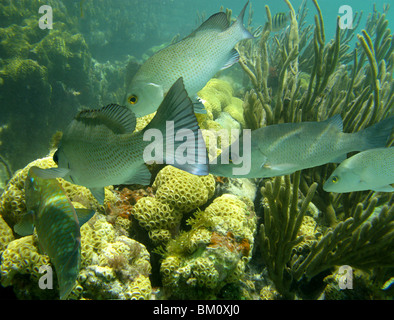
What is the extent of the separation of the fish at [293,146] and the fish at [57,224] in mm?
1111

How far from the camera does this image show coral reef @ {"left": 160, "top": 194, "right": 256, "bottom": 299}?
227cm

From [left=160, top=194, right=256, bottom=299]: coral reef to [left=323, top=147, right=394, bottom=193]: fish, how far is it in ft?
3.67

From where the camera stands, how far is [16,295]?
2127mm

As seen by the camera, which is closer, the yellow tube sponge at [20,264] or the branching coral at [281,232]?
the yellow tube sponge at [20,264]

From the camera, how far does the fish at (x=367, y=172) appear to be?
208cm

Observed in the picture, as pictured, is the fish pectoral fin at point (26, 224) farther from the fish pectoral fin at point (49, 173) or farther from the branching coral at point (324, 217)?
the branching coral at point (324, 217)

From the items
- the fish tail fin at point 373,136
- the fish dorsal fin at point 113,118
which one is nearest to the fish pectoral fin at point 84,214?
the fish dorsal fin at point 113,118

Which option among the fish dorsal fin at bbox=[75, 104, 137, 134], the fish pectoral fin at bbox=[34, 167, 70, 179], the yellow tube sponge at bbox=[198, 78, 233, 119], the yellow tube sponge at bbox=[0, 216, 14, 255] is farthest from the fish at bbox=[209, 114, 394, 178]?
the yellow tube sponge at bbox=[198, 78, 233, 119]

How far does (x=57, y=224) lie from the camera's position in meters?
1.57

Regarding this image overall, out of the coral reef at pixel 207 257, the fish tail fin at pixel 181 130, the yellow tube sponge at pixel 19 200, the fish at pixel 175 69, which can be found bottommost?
the coral reef at pixel 207 257

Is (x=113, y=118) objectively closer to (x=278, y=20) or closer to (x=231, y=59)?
(x=231, y=59)

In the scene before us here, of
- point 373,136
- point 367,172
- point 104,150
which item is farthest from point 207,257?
point 373,136

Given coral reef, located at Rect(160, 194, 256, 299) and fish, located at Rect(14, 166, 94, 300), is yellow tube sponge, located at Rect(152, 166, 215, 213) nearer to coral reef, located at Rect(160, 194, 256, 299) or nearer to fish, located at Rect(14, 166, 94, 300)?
coral reef, located at Rect(160, 194, 256, 299)

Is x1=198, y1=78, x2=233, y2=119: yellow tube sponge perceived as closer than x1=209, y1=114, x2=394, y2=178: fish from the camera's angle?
No
